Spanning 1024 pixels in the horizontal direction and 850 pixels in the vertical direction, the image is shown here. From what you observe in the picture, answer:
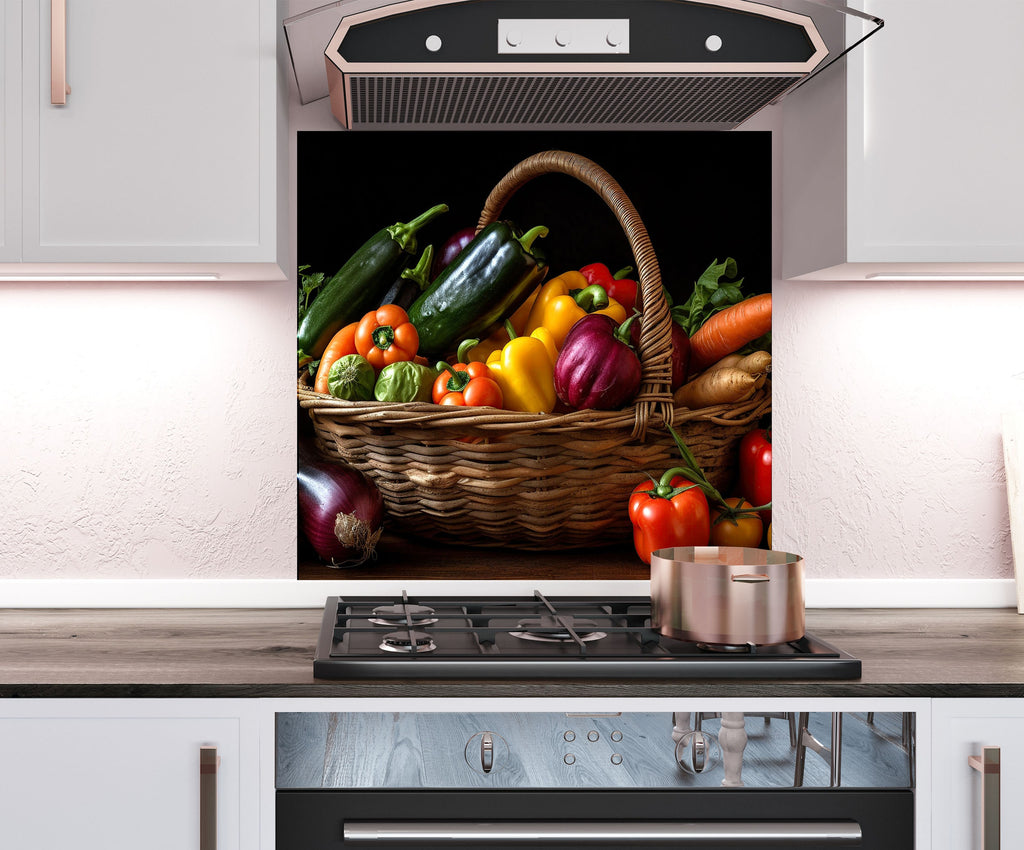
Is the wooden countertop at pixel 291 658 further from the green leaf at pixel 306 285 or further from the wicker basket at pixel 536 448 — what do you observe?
A: the green leaf at pixel 306 285

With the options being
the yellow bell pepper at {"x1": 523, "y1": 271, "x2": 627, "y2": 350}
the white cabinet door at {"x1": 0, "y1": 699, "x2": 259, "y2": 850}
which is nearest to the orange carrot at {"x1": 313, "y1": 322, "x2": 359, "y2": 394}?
the yellow bell pepper at {"x1": 523, "y1": 271, "x2": 627, "y2": 350}

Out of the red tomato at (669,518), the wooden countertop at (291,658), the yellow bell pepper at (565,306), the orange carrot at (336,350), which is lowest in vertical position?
the wooden countertop at (291,658)

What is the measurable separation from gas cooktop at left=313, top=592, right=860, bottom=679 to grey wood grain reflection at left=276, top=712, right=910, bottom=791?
6 centimetres

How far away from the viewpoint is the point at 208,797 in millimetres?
1253

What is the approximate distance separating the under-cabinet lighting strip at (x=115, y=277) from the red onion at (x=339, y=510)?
0.42 m

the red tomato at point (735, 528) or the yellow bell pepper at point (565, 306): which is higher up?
the yellow bell pepper at point (565, 306)

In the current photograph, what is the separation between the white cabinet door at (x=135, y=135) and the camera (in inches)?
57.9

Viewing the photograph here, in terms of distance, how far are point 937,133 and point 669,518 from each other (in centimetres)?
80

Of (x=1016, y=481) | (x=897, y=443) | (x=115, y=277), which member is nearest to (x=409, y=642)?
(x=115, y=277)

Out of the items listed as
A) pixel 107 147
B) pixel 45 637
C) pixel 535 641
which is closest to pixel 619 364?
pixel 535 641

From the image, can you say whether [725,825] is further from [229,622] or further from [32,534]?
[32,534]

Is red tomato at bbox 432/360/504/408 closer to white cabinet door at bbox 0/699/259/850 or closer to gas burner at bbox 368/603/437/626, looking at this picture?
gas burner at bbox 368/603/437/626

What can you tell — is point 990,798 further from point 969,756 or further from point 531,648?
point 531,648

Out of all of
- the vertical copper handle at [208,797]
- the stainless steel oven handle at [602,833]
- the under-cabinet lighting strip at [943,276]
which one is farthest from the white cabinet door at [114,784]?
the under-cabinet lighting strip at [943,276]
